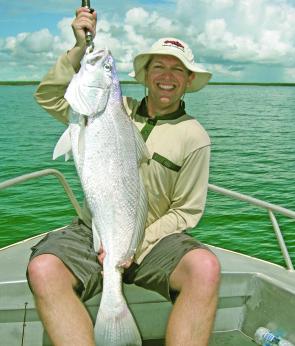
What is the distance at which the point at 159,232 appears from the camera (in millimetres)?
3793

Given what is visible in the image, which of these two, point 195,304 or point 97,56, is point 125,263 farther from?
point 97,56

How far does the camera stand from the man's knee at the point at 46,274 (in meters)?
3.23

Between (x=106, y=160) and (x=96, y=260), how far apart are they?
658 millimetres

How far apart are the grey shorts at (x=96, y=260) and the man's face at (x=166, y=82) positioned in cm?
91

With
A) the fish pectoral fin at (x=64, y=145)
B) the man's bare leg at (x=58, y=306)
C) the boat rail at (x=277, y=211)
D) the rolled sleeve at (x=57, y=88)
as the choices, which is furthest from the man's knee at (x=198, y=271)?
the boat rail at (x=277, y=211)

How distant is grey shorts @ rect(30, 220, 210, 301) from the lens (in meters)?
3.45

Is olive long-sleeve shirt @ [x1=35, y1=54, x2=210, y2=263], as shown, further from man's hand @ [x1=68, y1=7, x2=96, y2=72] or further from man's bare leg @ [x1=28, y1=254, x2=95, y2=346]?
man's bare leg @ [x1=28, y1=254, x2=95, y2=346]

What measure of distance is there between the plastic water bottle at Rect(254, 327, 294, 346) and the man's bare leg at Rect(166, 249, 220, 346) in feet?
2.98

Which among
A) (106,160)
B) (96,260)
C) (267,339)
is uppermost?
(106,160)

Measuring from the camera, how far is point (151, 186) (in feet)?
12.6

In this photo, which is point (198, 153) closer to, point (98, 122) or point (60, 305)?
point (98, 122)

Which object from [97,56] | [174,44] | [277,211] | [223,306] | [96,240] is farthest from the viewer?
[277,211]

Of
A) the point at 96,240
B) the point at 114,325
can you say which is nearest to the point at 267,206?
the point at 96,240

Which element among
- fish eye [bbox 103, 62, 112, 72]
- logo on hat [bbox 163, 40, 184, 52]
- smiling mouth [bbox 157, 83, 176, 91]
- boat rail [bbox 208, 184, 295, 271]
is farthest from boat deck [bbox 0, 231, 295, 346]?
logo on hat [bbox 163, 40, 184, 52]
